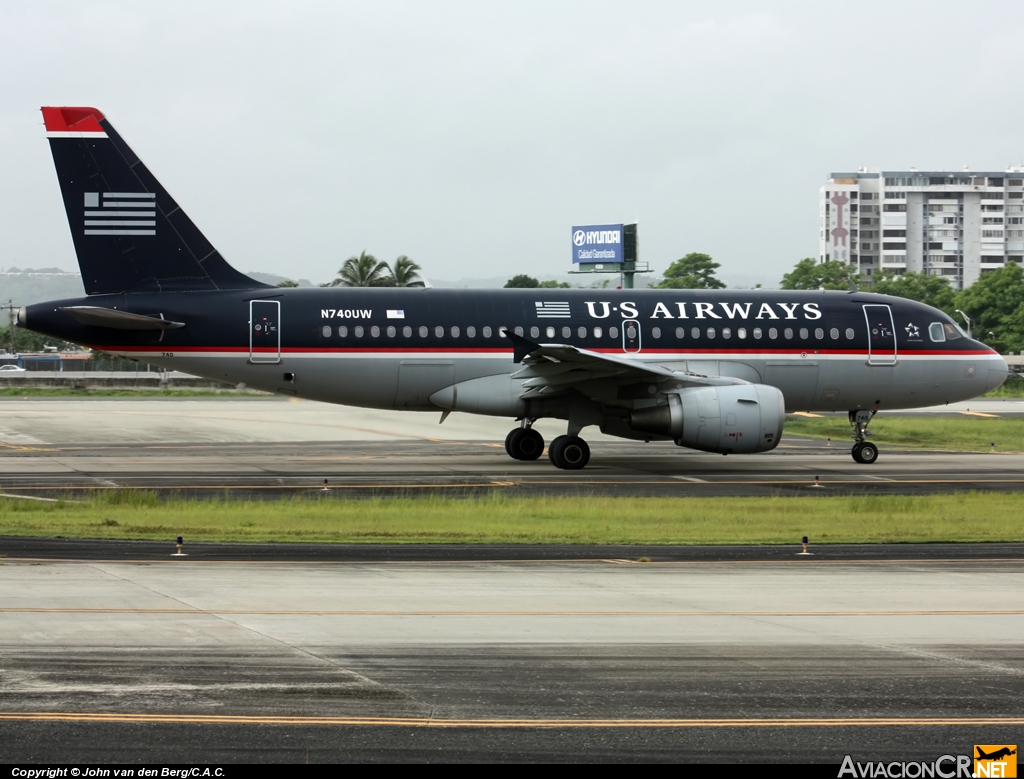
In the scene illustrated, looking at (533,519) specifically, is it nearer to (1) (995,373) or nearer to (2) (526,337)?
(2) (526,337)

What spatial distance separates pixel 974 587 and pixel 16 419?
119 ft

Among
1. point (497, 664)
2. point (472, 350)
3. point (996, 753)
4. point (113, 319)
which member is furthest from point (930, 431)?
point (996, 753)

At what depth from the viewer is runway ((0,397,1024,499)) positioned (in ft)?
82.3

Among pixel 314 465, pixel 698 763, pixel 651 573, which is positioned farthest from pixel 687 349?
pixel 698 763

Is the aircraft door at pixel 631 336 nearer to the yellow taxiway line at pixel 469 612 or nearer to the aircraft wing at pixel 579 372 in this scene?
the aircraft wing at pixel 579 372

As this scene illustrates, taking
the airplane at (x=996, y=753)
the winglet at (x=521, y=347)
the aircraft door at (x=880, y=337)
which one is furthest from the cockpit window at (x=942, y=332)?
the airplane at (x=996, y=753)

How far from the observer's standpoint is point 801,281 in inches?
5802

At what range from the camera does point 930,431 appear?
4328 centimetres

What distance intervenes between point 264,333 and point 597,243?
7198 centimetres

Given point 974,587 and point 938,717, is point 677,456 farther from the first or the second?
point 938,717

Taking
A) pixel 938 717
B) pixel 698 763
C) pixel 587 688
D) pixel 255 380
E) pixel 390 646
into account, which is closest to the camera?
pixel 698 763

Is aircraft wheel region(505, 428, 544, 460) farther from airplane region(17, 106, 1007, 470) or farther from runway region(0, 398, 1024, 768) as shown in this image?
runway region(0, 398, 1024, 768)

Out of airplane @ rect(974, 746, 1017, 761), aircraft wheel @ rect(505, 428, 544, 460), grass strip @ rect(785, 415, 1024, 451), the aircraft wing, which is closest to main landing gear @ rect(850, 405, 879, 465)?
the aircraft wing

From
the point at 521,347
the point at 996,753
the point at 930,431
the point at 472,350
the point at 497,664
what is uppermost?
the point at 521,347
